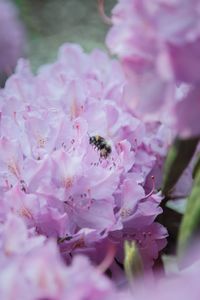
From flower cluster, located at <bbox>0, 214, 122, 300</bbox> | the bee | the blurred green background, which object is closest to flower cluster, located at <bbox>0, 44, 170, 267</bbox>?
the bee

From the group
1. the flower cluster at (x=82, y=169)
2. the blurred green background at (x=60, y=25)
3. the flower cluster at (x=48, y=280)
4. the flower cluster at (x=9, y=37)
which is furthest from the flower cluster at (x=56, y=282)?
the blurred green background at (x=60, y=25)

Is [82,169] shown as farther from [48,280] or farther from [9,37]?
[9,37]

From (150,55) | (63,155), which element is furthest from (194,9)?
(63,155)

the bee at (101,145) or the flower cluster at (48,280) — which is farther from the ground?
the flower cluster at (48,280)

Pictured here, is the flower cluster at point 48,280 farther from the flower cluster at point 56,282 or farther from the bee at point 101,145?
the bee at point 101,145

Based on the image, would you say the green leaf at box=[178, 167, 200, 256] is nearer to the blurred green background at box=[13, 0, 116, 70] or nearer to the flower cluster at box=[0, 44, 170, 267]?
the flower cluster at box=[0, 44, 170, 267]

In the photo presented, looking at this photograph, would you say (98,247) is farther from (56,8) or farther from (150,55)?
(56,8)
